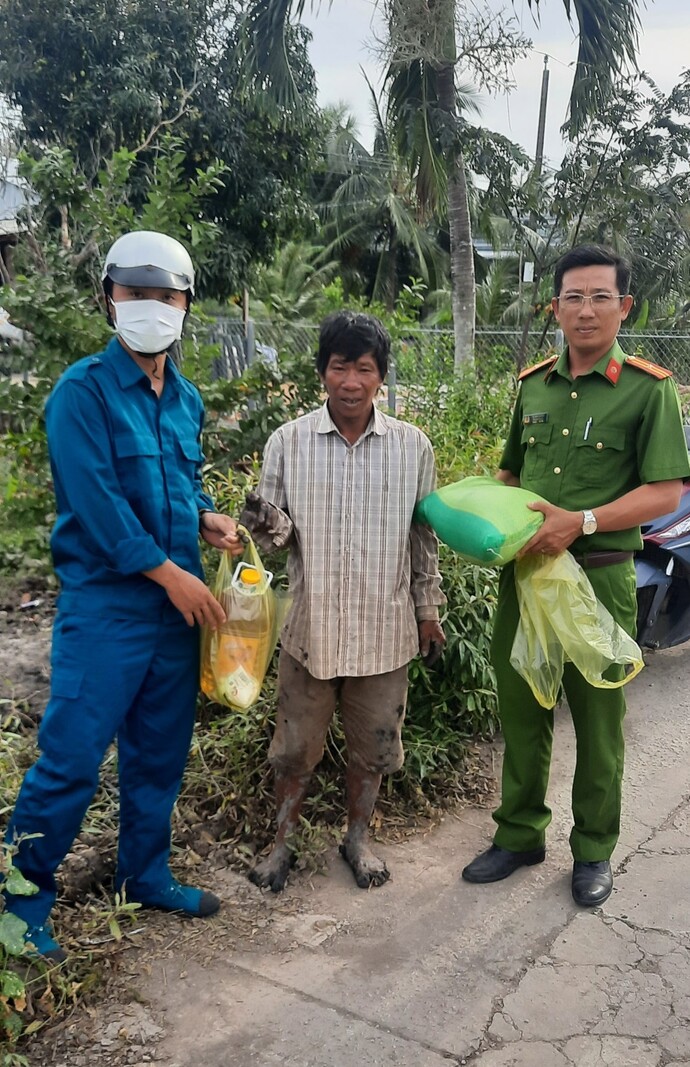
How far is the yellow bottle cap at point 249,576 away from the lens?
2465 mm

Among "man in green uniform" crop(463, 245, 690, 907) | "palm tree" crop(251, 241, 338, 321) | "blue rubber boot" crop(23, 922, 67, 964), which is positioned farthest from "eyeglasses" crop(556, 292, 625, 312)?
"palm tree" crop(251, 241, 338, 321)

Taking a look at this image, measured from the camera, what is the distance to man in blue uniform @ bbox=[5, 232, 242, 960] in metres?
2.20

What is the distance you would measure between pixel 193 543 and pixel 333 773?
126 cm

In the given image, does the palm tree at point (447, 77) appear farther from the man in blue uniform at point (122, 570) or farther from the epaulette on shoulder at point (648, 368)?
the man in blue uniform at point (122, 570)

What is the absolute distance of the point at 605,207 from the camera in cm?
704

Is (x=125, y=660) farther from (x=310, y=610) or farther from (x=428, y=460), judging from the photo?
(x=428, y=460)

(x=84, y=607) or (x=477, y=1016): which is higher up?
(x=84, y=607)

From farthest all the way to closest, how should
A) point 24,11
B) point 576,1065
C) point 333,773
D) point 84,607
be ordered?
1. point 24,11
2. point 333,773
3. point 84,607
4. point 576,1065

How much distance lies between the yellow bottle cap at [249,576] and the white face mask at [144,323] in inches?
24.9

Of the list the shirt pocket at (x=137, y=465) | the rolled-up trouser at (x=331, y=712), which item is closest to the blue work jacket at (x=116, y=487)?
the shirt pocket at (x=137, y=465)

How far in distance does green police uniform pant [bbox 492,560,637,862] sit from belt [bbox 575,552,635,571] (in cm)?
2

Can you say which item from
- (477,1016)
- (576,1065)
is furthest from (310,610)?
(576,1065)

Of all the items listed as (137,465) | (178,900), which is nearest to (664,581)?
(178,900)

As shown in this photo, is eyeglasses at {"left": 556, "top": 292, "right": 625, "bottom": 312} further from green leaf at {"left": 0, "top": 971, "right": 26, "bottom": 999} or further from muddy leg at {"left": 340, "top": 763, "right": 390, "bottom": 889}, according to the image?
green leaf at {"left": 0, "top": 971, "right": 26, "bottom": 999}
